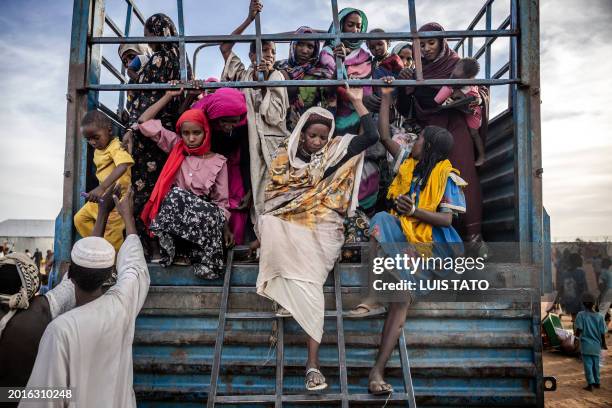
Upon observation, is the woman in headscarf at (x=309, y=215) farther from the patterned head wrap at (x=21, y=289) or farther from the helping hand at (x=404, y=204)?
the patterned head wrap at (x=21, y=289)

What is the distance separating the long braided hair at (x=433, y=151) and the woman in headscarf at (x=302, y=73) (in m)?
1.10

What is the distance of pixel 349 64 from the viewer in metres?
4.52

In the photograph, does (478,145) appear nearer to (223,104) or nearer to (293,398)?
(223,104)

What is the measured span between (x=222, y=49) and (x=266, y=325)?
2.57 m

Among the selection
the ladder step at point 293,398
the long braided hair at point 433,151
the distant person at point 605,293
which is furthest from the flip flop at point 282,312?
the distant person at point 605,293

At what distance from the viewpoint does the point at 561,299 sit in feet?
41.2

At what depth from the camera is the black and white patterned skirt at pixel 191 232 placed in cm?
316

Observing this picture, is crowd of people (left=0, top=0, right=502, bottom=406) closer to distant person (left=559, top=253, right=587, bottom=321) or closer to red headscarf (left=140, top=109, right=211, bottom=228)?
red headscarf (left=140, top=109, right=211, bottom=228)

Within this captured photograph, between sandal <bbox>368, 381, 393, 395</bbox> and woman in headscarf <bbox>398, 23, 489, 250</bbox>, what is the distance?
119 cm

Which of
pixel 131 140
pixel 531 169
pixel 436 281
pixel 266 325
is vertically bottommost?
pixel 266 325

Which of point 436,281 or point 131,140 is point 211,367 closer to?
point 436,281

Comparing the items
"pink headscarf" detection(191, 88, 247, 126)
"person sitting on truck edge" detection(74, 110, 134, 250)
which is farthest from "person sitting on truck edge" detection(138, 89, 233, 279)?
"person sitting on truck edge" detection(74, 110, 134, 250)

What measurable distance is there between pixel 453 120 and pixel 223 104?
186 cm

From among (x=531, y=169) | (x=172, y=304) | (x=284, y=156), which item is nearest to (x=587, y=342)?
(x=531, y=169)
